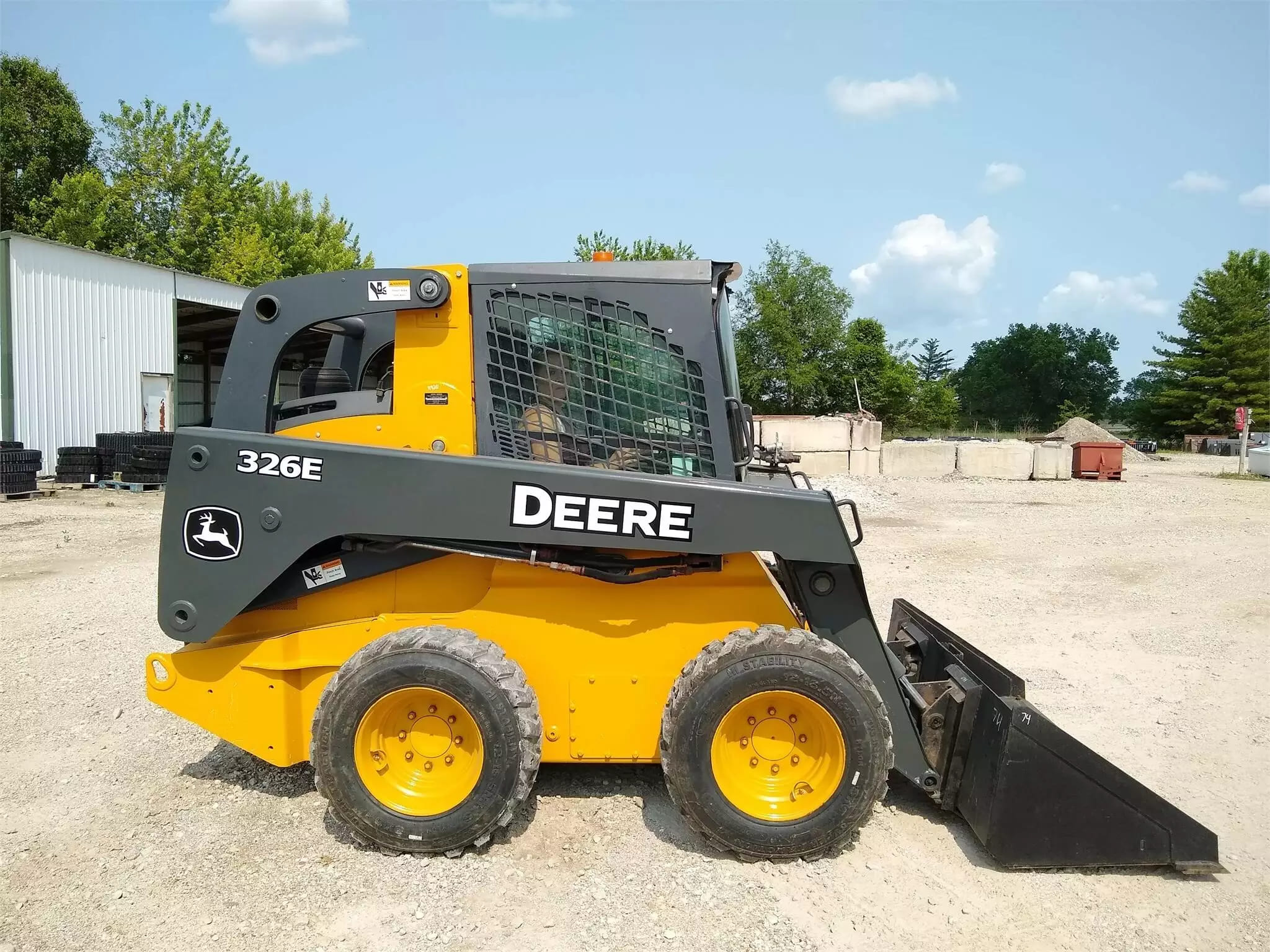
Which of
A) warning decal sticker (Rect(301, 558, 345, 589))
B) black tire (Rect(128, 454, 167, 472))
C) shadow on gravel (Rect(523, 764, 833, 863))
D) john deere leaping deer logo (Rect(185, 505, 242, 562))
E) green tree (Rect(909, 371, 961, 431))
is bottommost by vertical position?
shadow on gravel (Rect(523, 764, 833, 863))

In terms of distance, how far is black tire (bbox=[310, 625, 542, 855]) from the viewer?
3445 millimetres

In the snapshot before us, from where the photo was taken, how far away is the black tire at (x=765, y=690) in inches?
136

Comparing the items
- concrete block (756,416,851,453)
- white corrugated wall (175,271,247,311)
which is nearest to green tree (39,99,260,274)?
white corrugated wall (175,271,247,311)

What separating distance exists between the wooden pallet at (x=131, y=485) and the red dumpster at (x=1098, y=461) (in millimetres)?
A: 22041

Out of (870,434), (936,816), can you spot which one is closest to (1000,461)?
(870,434)

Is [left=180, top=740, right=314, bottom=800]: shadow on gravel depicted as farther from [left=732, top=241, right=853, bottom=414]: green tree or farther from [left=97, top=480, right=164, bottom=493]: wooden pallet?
[left=732, top=241, right=853, bottom=414]: green tree

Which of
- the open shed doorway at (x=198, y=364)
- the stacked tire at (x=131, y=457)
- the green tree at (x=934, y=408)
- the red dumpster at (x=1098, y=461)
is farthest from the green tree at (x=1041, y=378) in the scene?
the stacked tire at (x=131, y=457)

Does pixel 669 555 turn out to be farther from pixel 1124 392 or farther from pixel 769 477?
pixel 1124 392

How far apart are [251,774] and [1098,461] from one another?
2324 centimetres

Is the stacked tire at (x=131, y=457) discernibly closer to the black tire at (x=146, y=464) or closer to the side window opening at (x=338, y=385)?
the black tire at (x=146, y=464)

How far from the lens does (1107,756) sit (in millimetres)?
4711

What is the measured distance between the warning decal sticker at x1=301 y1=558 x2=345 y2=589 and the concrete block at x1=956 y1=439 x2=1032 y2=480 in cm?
2152

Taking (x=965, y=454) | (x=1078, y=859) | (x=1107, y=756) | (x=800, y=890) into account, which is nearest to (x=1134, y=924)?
(x=1078, y=859)

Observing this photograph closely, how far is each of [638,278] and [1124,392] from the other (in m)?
111
